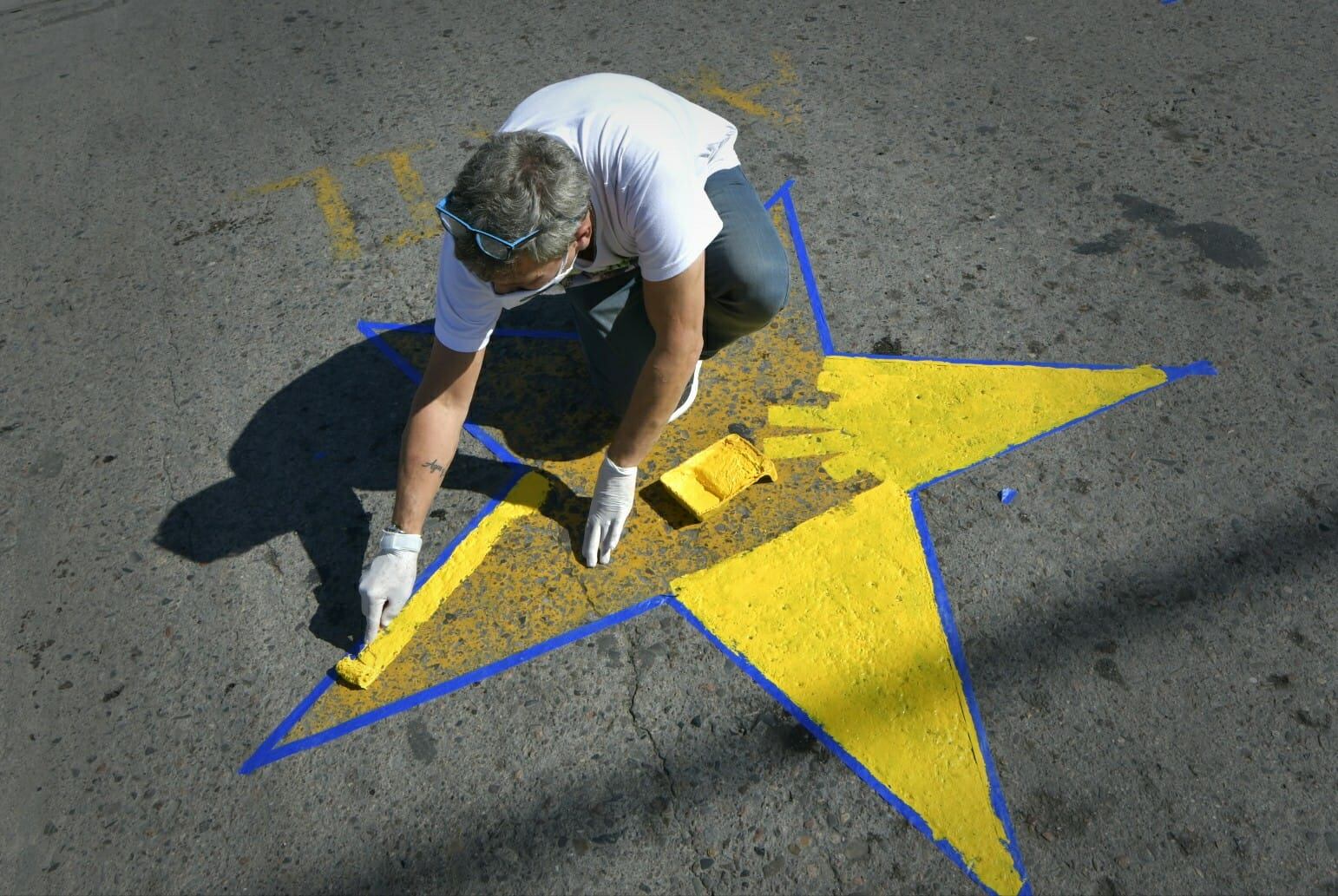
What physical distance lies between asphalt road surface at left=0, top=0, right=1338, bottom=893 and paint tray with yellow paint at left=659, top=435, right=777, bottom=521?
1.25ft

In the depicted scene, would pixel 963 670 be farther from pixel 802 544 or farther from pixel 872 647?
pixel 802 544

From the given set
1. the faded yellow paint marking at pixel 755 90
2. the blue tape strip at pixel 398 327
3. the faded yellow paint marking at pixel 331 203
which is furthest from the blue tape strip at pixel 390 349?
the faded yellow paint marking at pixel 755 90

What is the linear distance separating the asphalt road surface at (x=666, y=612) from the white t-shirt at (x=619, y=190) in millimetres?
723

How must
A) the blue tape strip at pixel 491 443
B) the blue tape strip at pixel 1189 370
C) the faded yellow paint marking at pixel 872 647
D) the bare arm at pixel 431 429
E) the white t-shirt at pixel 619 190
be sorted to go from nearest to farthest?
the faded yellow paint marking at pixel 872 647 < the white t-shirt at pixel 619 190 < the bare arm at pixel 431 429 < the blue tape strip at pixel 491 443 < the blue tape strip at pixel 1189 370

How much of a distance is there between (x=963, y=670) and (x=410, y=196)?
9.95 ft

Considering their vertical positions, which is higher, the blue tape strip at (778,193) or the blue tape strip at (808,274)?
the blue tape strip at (778,193)

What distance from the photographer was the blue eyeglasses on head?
7.02 feet

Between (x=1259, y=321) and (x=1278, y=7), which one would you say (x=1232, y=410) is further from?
(x=1278, y=7)

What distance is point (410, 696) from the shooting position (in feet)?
8.11

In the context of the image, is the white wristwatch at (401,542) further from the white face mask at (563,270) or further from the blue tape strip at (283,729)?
the white face mask at (563,270)

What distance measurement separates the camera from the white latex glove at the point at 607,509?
265 cm

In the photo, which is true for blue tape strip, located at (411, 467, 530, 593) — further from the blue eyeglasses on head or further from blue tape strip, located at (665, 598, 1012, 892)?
the blue eyeglasses on head

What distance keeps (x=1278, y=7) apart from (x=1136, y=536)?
13.0ft

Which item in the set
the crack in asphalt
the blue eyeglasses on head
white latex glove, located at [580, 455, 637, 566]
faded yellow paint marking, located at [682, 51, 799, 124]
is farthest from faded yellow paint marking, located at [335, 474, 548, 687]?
faded yellow paint marking, located at [682, 51, 799, 124]
